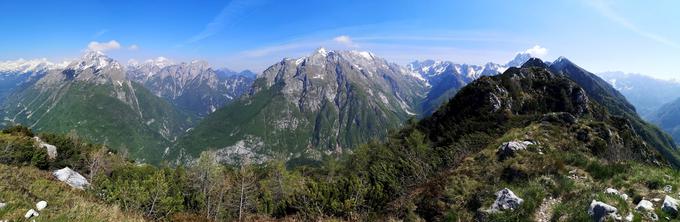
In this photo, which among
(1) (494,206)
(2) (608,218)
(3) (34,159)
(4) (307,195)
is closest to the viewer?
(2) (608,218)

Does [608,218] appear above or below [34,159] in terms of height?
above

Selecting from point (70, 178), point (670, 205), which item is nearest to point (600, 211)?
point (670, 205)

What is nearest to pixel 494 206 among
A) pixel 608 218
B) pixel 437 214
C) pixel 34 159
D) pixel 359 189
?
pixel 437 214

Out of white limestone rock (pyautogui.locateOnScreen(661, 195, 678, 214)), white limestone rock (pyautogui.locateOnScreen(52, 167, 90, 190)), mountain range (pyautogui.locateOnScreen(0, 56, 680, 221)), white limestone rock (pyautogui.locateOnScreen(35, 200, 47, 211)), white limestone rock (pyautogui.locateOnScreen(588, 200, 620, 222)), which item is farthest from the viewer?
white limestone rock (pyautogui.locateOnScreen(52, 167, 90, 190))

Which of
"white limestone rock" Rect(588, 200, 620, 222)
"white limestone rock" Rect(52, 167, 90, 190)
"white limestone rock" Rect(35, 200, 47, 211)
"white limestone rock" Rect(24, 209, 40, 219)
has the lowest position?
"white limestone rock" Rect(52, 167, 90, 190)

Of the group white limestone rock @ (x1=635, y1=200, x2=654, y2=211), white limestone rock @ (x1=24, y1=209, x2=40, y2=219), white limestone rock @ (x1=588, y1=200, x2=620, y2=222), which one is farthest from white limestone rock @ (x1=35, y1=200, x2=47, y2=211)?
white limestone rock @ (x1=635, y1=200, x2=654, y2=211)

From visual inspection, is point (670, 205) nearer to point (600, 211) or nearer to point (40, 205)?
point (600, 211)

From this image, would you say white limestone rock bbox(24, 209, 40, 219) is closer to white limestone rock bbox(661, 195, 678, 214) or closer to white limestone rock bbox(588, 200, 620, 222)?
white limestone rock bbox(588, 200, 620, 222)

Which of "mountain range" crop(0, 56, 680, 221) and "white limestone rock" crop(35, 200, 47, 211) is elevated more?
"white limestone rock" crop(35, 200, 47, 211)

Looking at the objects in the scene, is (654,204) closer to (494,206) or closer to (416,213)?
(494,206)

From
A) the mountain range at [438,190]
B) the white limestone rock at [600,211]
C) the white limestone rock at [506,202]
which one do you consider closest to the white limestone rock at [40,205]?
the mountain range at [438,190]

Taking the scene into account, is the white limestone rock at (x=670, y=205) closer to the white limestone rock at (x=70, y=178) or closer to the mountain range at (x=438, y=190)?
the mountain range at (x=438, y=190)
